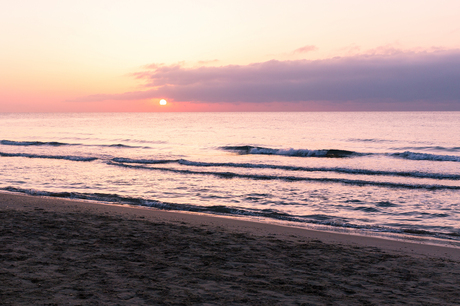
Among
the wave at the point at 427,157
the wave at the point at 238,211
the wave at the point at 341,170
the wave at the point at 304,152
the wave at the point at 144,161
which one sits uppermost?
the wave at the point at 304,152

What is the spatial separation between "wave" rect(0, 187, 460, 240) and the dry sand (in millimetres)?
1498

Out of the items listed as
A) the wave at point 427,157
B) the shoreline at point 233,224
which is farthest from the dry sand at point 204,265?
the wave at point 427,157

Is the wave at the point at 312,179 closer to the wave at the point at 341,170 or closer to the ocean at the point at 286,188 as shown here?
the ocean at the point at 286,188

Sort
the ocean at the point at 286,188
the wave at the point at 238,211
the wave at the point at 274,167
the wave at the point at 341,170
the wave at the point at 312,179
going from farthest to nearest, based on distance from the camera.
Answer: the wave at the point at 274,167, the wave at the point at 341,170, the wave at the point at 312,179, the ocean at the point at 286,188, the wave at the point at 238,211

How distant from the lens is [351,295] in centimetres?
561

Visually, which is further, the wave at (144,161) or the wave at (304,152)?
the wave at (304,152)

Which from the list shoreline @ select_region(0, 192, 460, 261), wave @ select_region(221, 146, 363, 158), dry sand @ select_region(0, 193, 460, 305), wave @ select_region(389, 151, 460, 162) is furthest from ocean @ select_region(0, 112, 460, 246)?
wave @ select_region(221, 146, 363, 158)

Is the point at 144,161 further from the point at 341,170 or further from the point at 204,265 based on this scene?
the point at 204,265

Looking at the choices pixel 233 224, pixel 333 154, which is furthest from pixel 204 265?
pixel 333 154

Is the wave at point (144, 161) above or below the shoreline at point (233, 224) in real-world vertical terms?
above

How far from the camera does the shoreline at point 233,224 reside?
8898 millimetres

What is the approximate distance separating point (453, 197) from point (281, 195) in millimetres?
7790

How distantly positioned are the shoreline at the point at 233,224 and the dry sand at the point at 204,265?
0.26 feet

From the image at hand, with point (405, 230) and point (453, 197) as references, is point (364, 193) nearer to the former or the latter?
point (453, 197)
